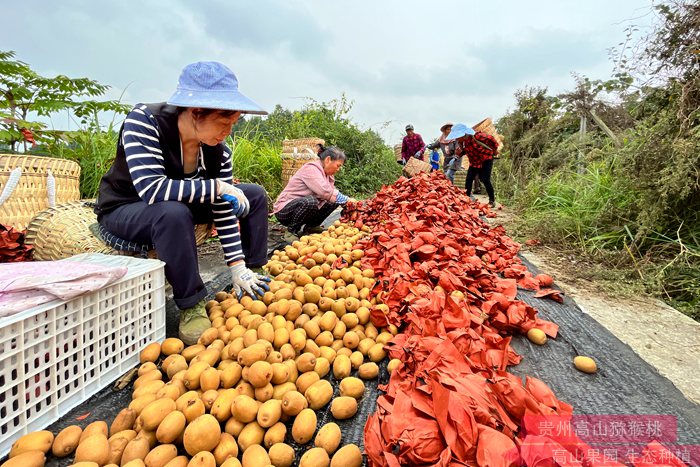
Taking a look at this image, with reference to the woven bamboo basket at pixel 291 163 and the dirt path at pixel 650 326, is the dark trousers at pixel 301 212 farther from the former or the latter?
the dirt path at pixel 650 326

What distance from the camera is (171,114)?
1.57 metres

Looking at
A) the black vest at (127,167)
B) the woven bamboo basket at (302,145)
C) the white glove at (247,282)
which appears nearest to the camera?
the black vest at (127,167)

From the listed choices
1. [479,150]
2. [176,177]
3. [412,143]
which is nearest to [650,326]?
[176,177]

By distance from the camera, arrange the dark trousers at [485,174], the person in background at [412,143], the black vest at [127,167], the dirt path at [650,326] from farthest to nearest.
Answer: the person in background at [412,143]
the dark trousers at [485,174]
the black vest at [127,167]
the dirt path at [650,326]

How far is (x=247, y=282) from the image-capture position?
1.80 m

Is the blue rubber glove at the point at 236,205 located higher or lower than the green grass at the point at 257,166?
lower

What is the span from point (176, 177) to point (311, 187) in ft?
6.02

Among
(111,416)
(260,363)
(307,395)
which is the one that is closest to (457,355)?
(307,395)

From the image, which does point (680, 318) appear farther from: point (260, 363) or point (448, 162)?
point (448, 162)

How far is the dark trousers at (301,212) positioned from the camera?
3.41 metres

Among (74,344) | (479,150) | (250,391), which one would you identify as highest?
(479,150)

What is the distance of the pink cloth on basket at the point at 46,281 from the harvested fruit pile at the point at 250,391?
36 cm

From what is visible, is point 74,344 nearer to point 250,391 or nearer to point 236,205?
point 250,391

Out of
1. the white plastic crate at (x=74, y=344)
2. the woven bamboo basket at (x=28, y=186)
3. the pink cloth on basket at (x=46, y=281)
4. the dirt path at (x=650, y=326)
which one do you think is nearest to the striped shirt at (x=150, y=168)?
the white plastic crate at (x=74, y=344)
